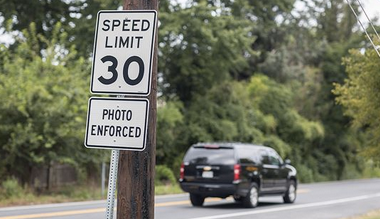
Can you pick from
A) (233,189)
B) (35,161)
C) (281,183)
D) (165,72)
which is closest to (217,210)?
(233,189)

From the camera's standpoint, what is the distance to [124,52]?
21.9 ft

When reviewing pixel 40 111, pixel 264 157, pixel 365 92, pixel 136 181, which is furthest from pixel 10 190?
pixel 136 181

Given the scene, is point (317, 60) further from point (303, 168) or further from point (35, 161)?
point (35, 161)

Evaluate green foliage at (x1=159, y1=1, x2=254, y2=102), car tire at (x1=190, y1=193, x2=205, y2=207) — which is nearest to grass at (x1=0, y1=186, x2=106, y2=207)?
Answer: car tire at (x1=190, y1=193, x2=205, y2=207)

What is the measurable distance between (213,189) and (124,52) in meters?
13.3

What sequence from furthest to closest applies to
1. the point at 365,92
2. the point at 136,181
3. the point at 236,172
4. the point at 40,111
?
the point at 40,111 < the point at 236,172 < the point at 365,92 < the point at 136,181

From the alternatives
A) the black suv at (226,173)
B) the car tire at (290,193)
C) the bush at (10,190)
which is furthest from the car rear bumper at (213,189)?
the bush at (10,190)

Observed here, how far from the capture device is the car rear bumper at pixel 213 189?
19516mm

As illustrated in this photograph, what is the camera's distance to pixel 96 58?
6.77 m

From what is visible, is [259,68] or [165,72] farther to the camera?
[259,68]

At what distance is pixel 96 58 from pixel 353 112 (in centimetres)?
1349

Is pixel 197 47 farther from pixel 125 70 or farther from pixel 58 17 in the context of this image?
pixel 125 70

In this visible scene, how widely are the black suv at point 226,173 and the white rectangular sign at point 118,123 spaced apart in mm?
13197

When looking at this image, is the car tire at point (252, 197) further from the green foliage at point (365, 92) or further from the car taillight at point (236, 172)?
the green foliage at point (365, 92)
